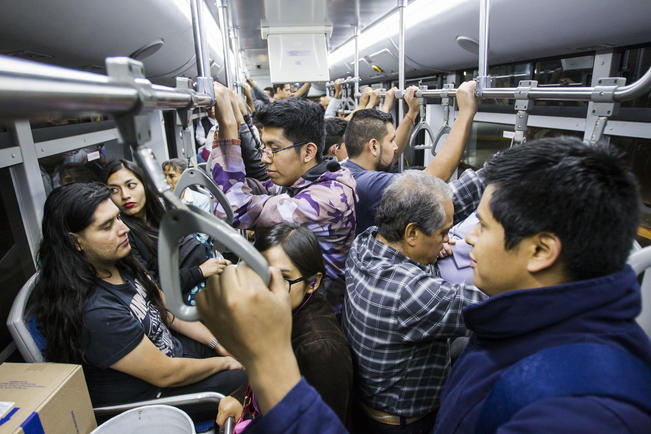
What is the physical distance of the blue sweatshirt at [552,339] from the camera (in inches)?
23.0

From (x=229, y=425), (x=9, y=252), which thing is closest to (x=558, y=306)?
(x=229, y=425)

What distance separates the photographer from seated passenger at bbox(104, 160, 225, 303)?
95.5 inches

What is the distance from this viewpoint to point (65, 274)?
1.65 m

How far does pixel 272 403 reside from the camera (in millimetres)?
653

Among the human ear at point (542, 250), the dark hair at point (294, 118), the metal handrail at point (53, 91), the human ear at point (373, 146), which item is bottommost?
the human ear at point (542, 250)

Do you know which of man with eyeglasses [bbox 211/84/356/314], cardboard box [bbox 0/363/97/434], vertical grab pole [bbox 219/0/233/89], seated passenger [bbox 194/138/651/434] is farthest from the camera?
vertical grab pole [bbox 219/0/233/89]

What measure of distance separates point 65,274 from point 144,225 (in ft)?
3.24

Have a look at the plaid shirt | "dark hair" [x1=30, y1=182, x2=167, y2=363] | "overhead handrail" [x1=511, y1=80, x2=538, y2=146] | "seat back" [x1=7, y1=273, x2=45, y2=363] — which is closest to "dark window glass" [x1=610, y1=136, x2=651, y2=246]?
"overhead handrail" [x1=511, y1=80, x2=538, y2=146]

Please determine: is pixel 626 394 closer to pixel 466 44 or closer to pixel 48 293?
pixel 48 293

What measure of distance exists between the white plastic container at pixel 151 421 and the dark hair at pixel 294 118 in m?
1.25

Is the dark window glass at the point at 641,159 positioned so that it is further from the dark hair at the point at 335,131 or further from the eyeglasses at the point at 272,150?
the dark hair at the point at 335,131

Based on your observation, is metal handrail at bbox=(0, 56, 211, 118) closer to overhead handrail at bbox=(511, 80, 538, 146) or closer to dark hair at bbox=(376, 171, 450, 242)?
dark hair at bbox=(376, 171, 450, 242)

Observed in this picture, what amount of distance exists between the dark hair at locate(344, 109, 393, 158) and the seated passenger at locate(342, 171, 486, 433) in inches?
36.7

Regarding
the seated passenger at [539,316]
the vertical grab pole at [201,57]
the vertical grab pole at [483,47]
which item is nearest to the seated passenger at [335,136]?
the vertical grab pole at [483,47]
